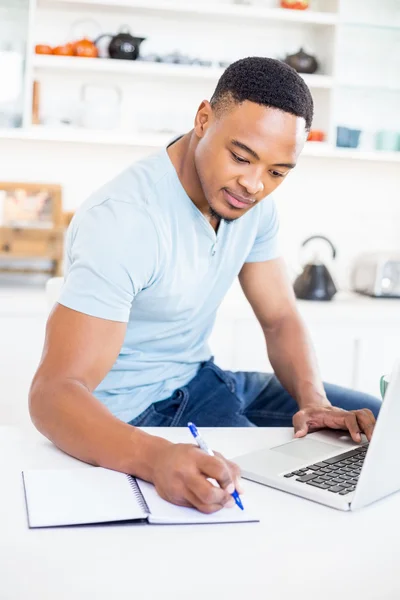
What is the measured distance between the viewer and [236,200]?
1.57 m

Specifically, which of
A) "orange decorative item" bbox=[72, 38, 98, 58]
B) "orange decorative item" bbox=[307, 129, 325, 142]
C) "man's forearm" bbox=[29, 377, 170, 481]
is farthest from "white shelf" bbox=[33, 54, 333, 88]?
"man's forearm" bbox=[29, 377, 170, 481]

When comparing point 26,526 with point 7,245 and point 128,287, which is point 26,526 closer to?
point 128,287

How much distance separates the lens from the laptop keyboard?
1.11m

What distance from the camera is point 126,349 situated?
1682 millimetres

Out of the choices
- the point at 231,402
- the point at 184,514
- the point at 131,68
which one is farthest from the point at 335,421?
the point at 131,68

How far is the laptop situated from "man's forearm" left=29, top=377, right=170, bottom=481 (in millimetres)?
159

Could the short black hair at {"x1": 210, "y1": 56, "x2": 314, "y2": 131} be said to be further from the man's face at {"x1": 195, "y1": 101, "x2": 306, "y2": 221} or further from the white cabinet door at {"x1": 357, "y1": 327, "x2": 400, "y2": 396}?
the white cabinet door at {"x1": 357, "y1": 327, "x2": 400, "y2": 396}

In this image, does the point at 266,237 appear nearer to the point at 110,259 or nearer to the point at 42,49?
the point at 110,259

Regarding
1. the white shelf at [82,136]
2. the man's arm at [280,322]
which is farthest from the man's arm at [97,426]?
the white shelf at [82,136]

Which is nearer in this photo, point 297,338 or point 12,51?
point 297,338

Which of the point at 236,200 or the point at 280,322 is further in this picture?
the point at 280,322

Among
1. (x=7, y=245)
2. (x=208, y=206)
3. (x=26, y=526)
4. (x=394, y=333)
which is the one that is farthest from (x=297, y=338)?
(x=7, y=245)

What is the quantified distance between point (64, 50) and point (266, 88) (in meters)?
2.06

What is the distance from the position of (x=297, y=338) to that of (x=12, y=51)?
202 cm
